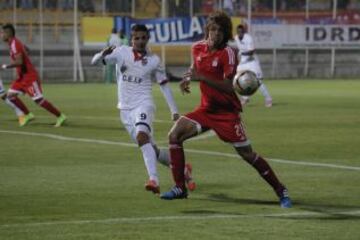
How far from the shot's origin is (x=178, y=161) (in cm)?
1188

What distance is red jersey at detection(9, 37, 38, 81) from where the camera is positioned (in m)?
22.9

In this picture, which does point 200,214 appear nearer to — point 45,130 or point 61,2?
point 45,130

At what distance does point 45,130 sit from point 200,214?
11.4m

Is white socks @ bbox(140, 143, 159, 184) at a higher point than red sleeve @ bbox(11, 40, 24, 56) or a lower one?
lower

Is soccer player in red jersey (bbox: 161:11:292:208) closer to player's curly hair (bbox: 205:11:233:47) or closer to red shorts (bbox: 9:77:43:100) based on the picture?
player's curly hair (bbox: 205:11:233:47)

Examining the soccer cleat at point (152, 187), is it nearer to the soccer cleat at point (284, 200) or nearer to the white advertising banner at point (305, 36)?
the soccer cleat at point (284, 200)

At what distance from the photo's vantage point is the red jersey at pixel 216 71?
1145 cm

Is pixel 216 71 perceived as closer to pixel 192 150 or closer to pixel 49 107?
pixel 192 150

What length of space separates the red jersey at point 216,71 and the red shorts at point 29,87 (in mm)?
12255

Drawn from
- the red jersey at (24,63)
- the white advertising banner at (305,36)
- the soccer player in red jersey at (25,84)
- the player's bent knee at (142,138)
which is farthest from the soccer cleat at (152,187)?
the white advertising banner at (305,36)

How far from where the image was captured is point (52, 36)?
48.3m

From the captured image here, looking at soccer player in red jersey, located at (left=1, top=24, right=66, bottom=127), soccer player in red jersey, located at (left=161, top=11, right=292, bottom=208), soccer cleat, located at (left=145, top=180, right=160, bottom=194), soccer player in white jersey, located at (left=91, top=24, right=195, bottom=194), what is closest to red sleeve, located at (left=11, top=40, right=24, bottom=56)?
soccer player in red jersey, located at (left=1, top=24, right=66, bottom=127)

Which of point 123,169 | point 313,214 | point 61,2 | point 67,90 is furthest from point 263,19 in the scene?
point 313,214

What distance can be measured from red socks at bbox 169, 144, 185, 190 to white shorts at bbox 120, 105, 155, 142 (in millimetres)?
882
